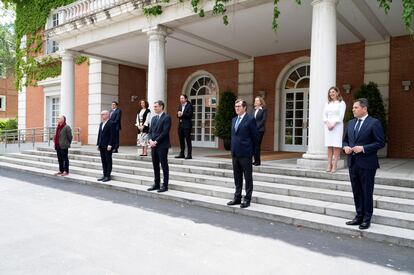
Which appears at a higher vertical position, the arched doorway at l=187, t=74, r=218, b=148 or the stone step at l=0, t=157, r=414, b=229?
the arched doorway at l=187, t=74, r=218, b=148

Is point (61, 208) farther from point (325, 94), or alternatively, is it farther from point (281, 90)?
point (281, 90)

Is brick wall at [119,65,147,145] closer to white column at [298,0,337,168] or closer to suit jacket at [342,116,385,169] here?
white column at [298,0,337,168]

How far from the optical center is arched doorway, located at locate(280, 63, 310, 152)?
12.5 meters

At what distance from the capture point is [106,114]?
330 inches

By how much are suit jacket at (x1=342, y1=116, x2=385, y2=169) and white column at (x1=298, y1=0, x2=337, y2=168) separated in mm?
2438

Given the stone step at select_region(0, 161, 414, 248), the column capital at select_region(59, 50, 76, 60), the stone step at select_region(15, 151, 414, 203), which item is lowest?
the stone step at select_region(0, 161, 414, 248)

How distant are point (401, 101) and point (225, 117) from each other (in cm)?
557

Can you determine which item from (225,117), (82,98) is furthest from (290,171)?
(82,98)

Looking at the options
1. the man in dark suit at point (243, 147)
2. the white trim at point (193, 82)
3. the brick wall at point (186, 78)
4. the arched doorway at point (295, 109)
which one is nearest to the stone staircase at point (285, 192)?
the man in dark suit at point (243, 147)

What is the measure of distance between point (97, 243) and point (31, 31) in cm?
1681

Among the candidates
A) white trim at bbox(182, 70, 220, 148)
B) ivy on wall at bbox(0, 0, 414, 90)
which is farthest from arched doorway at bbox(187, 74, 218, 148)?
ivy on wall at bbox(0, 0, 414, 90)

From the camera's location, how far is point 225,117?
1296 centimetres

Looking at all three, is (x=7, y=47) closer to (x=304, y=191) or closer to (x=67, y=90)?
(x=67, y=90)

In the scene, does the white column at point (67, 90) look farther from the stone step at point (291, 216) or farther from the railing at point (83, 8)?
the stone step at point (291, 216)
